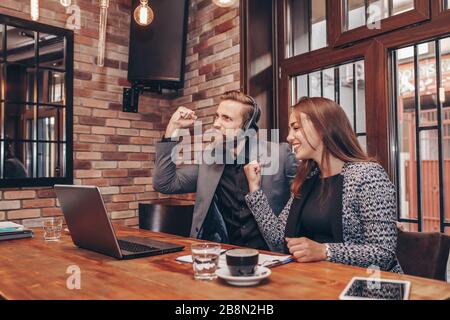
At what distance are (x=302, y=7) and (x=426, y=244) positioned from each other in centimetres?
203

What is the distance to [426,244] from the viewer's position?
4.64 feet

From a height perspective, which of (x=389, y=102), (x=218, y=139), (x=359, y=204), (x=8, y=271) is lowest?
(x=8, y=271)

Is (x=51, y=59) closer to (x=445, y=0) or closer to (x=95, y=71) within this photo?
(x=95, y=71)

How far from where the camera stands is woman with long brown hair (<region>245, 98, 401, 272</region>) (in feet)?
4.50

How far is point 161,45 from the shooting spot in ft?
10.9

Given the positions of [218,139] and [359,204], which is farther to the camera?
[218,139]

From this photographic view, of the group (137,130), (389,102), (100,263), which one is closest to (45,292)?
(100,263)

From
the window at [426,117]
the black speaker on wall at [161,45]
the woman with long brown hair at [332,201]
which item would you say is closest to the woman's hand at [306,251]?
the woman with long brown hair at [332,201]

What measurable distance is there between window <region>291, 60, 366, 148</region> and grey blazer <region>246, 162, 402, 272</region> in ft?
3.33

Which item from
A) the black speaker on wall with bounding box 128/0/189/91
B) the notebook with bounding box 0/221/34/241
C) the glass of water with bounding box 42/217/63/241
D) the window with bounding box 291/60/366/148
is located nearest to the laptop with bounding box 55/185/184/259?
the glass of water with bounding box 42/217/63/241

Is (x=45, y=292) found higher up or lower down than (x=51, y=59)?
lower down

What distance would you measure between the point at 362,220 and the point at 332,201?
14cm

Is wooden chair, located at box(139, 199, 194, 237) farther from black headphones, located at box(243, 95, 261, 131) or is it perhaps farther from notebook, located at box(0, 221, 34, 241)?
notebook, located at box(0, 221, 34, 241)

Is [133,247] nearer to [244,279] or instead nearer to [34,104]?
[244,279]
